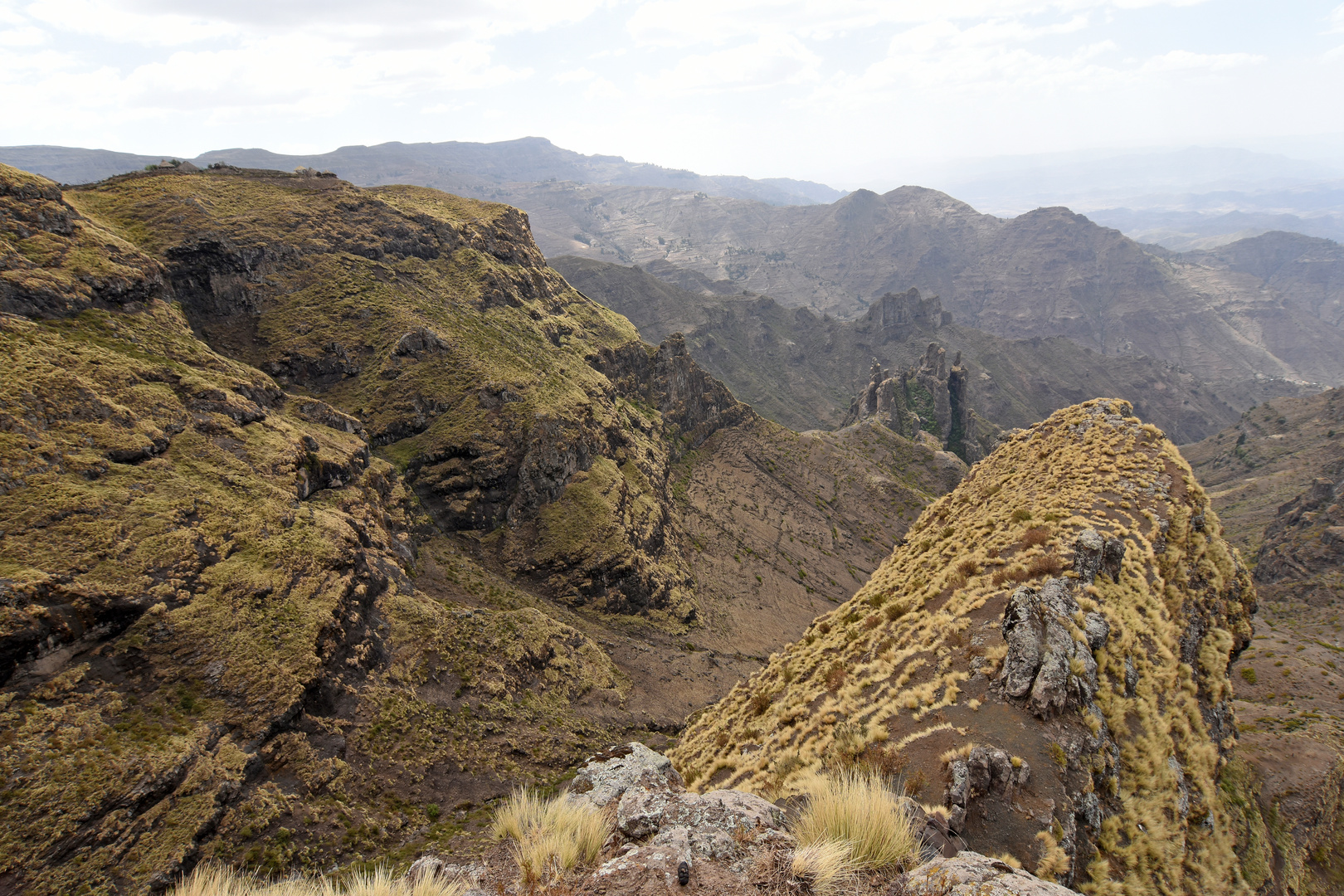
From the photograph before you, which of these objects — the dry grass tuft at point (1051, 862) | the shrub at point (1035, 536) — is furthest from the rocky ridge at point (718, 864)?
the shrub at point (1035, 536)

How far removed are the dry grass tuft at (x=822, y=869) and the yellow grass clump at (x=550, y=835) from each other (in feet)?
13.6

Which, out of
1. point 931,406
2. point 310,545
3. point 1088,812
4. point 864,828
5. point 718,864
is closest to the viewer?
point 864,828

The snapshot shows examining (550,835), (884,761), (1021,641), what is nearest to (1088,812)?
(1021,641)

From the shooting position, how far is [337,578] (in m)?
37.9

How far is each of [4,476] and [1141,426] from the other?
2439 inches

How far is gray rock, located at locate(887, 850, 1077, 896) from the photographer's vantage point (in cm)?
841

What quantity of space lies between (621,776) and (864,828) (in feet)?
34.6

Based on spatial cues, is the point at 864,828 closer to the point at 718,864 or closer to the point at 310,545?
the point at 718,864

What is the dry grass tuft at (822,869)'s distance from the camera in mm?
8375

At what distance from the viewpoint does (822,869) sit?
8.42m

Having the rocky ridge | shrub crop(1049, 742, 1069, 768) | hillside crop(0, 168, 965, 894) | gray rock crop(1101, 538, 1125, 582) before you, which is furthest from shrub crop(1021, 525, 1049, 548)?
hillside crop(0, 168, 965, 894)

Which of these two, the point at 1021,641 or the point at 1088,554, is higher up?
the point at 1088,554

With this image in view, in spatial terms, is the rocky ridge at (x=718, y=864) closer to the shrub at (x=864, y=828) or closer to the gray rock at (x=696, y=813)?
the gray rock at (x=696, y=813)

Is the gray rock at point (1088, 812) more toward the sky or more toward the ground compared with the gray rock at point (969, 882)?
more toward the ground
